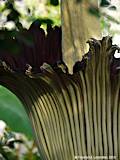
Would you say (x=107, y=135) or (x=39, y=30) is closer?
(x=107, y=135)

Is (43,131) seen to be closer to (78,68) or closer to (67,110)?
(67,110)

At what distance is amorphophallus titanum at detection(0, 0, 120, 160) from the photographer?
0.82 meters

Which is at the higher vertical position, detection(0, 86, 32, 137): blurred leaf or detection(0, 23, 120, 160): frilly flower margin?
detection(0, 86, 32, 137): blurred leaf

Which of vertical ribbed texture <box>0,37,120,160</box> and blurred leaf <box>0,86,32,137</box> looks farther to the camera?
blurred leaf <box>0,86,32,137</box>

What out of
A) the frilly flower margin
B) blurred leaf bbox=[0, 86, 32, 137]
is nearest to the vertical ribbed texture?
the frilly flower margin

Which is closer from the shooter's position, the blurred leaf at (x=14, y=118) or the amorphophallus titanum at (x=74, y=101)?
the amorphophallus titanum at (x=74, y=101)

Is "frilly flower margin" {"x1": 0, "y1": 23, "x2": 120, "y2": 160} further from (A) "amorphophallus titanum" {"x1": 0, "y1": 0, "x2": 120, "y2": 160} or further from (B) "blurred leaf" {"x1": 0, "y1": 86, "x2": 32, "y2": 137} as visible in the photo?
(B) "blurred leaf" {"x1": 0, "y1": 86, "x2": 32, "y2": 137}

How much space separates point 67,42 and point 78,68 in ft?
0.49

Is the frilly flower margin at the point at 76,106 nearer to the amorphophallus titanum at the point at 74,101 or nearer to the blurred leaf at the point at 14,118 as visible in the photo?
the amorphophallus titanum at the point at 74,101

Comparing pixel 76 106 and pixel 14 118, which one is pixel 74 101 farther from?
pixel 14 118

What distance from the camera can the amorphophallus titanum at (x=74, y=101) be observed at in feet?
2.69

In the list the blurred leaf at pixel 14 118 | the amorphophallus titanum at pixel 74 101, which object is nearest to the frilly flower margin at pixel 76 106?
the amorphophallus titanum at pixel 74 101

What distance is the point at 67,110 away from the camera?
34.9 inches

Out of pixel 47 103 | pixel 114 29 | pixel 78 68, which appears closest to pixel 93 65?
pixel 78 68
